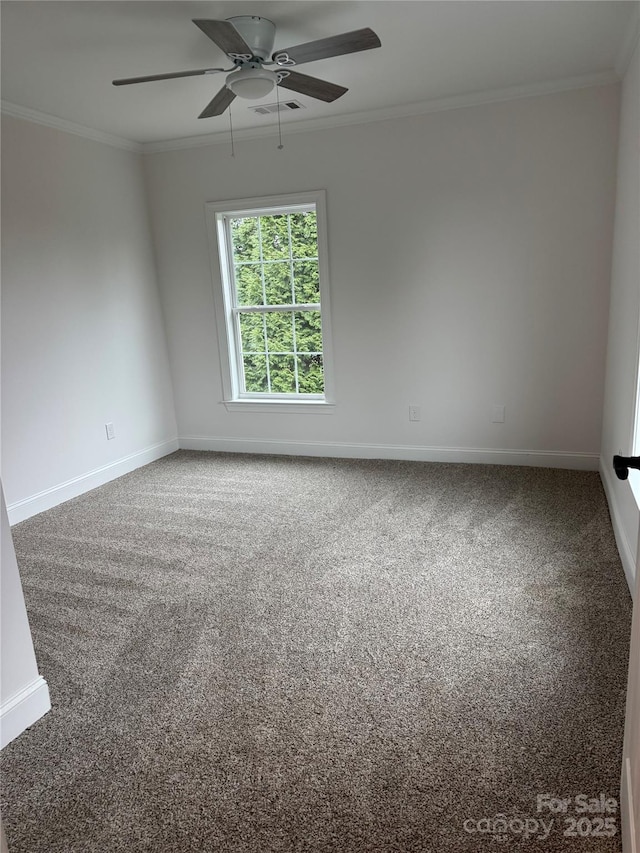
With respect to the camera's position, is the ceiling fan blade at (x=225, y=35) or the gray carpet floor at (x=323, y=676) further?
the ceiling fan blade at (x=225, y=35)

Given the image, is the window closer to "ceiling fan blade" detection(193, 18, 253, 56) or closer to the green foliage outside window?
the green foliage outside window

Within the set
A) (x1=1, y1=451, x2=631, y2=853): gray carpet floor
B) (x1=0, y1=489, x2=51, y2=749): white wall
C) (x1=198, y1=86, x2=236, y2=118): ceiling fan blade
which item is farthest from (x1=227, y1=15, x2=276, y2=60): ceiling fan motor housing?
(x1=1, y1=451, x2=631, y2=853): gray carpet floor

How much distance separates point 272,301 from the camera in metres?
4.82

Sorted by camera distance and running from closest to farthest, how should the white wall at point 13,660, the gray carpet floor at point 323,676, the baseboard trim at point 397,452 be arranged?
1. the gray carpet floor at point 323,676
2. the white wall at point 13,660
3. the baseboard trim at point 397,452

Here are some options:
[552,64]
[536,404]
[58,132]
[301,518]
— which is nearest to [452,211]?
[552,64]

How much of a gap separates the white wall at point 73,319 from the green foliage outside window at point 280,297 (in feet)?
2.64

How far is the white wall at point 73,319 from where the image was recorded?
145 inches

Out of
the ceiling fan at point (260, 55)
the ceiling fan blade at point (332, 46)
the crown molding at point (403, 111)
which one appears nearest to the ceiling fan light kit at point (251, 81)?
the ceiling fan at point (260, 55)

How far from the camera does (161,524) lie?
11.9ft

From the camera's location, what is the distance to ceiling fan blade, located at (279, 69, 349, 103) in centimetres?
280

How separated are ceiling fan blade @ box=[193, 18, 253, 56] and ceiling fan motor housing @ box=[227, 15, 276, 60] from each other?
134 millimetres

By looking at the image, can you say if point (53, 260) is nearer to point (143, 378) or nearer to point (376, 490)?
point (143, 378)

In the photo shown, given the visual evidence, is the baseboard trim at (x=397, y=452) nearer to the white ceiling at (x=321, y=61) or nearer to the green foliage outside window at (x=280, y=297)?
the green foliage outside window at (x=280, y=297)

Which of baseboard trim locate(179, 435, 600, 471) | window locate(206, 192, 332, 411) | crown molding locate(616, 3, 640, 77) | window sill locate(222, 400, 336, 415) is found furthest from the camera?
window sill locate(222, 400, 336, 415)
